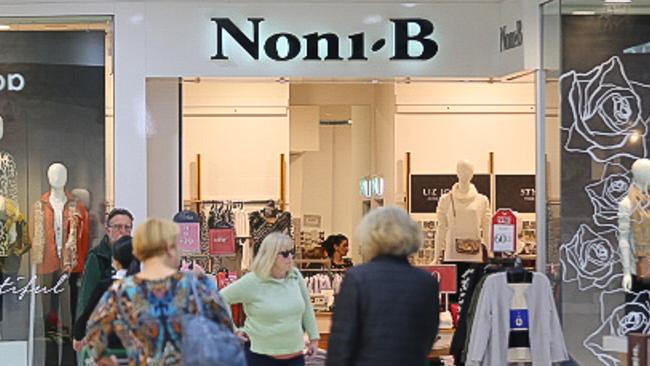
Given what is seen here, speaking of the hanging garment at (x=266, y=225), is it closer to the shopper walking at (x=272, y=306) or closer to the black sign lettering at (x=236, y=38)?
the black sign lettering at (x=236, y=38)

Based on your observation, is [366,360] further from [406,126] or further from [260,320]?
[406,126]

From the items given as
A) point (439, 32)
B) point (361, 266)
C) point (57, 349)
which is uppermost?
point (439, 32)

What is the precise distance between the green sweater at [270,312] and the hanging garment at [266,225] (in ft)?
15.0

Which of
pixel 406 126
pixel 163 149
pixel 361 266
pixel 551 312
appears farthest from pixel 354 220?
pixel 361 266

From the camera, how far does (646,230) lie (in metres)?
8.65

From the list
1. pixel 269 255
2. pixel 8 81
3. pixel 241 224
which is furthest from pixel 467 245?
pixel 269 255

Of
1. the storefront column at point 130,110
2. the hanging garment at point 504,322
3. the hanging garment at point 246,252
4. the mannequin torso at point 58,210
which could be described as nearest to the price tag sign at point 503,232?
the hanging garment at point 504,322

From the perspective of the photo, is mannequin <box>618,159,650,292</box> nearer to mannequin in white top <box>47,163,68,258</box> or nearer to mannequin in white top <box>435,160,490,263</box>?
mannequin in white top <box>435,160,490,263</box>

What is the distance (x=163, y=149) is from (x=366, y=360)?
5934mm

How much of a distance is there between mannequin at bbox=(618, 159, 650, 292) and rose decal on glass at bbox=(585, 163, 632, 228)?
62 mm

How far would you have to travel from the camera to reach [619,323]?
8.80 m

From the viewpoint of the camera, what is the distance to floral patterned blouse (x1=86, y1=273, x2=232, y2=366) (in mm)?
5227

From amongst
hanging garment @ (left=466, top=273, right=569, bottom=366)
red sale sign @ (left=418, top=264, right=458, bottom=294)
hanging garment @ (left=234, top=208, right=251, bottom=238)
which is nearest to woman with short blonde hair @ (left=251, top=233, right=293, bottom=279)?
hanging garment @ (left=466, top=273, right=569, bottom=366)

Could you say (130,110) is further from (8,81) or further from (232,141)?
(232,141)
